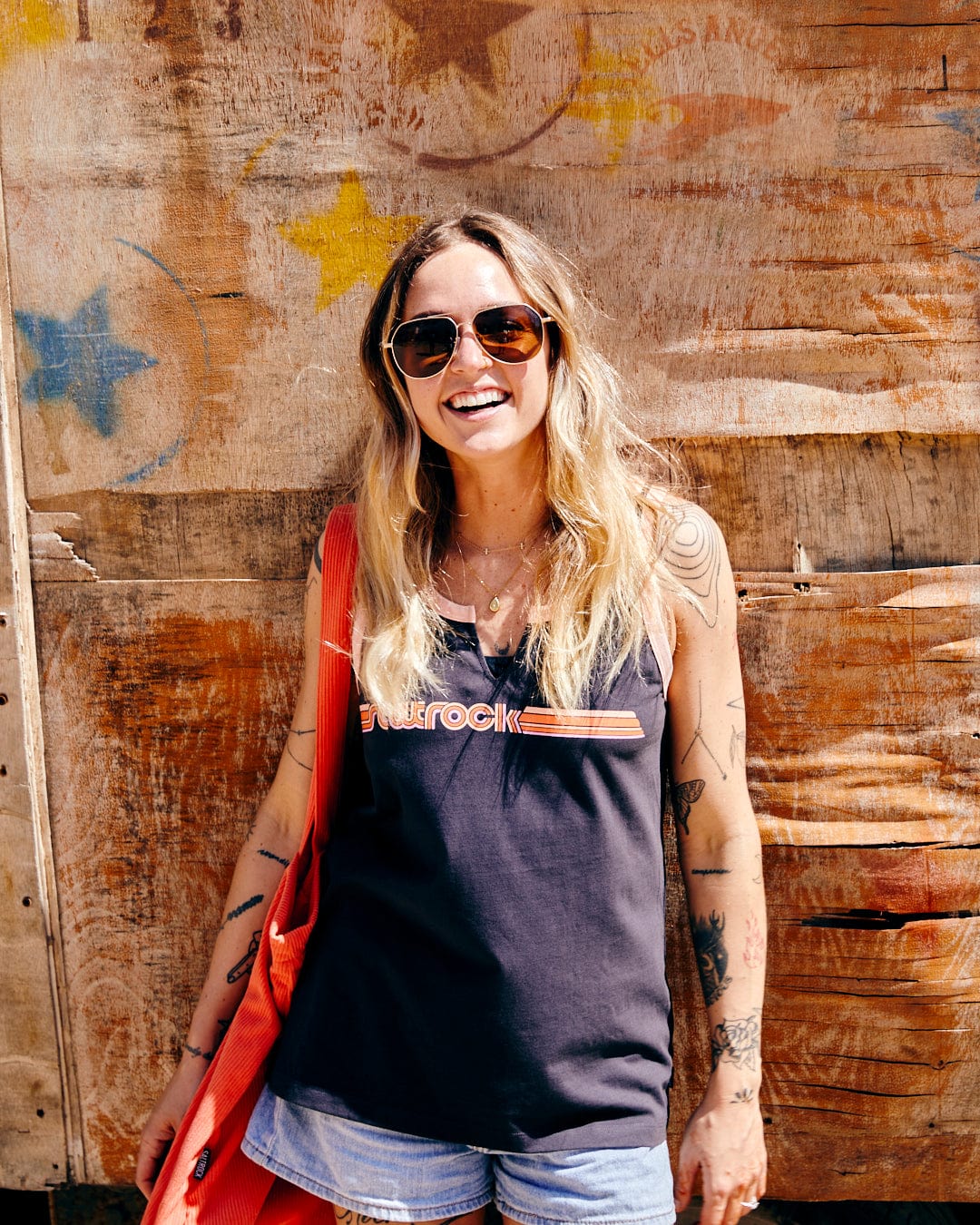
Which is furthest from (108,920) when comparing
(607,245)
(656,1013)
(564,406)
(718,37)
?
(718,37)

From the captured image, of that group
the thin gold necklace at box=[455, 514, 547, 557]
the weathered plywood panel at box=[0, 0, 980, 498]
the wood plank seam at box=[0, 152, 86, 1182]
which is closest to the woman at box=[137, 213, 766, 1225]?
the thin gold necklace at box=[455, 514, 547, 557]

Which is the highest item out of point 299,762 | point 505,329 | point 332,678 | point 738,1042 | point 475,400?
point 505,329

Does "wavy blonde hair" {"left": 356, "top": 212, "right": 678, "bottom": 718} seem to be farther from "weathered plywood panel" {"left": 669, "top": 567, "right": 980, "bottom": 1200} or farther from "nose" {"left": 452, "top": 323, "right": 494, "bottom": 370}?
"weathered plywood panel" {"left": 669, "top": 567, "right": 980, "bottom": 1200}

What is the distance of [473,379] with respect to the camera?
1.46m

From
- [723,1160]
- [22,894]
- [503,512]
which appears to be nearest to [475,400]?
[503,512]

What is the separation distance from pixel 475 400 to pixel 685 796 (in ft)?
2.42

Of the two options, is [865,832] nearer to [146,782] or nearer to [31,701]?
[146,782]

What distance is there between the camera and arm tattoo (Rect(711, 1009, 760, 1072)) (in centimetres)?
148

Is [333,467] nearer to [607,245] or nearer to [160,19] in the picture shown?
[607,245]

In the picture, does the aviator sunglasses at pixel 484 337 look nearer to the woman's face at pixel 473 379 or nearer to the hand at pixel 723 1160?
the woman's face at pixel 473 379

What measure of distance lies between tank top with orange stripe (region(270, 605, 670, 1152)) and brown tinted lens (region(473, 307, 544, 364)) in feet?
1.57

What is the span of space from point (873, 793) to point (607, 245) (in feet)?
4.01

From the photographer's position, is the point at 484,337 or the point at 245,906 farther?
the point at 245,906

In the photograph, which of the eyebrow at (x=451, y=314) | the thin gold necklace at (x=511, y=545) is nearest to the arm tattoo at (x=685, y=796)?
the thin gold necklace at (x=511, y=545)
